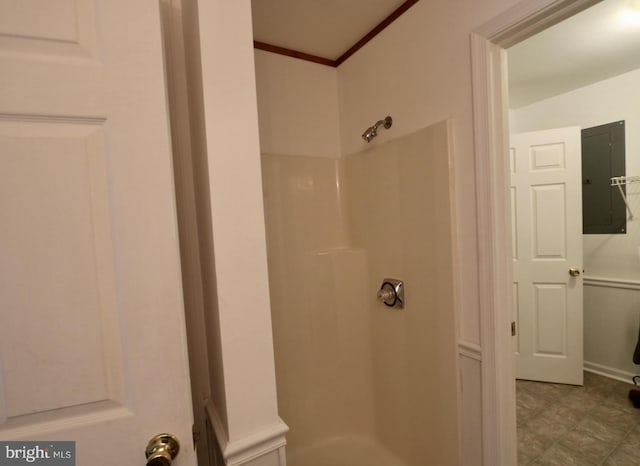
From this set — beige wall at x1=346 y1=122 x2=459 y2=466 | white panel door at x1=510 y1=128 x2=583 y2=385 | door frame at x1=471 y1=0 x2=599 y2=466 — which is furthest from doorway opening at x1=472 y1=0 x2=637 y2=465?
white panel door at x1=510 y1=128 x2=583 y2=385

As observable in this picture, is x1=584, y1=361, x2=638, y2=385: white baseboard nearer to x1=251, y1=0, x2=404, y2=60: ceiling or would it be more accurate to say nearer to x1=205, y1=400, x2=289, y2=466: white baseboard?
x1=205, y1=400, x2=289, y2=466: white baseboard

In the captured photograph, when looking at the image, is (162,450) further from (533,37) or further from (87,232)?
(533,37)

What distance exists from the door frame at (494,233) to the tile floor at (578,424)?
1.00 m

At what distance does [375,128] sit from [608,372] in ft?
9.60

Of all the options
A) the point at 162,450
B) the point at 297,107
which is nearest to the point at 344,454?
the point at 162,450

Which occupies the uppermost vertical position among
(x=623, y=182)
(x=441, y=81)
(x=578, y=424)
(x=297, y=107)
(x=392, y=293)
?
(x=297, y=107)

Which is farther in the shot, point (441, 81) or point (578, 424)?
point (578, 424)

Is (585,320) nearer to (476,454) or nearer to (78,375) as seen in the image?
(476,454)

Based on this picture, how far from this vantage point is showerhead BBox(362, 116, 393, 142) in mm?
1422

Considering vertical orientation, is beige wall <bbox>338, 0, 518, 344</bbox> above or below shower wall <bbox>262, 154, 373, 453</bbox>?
above

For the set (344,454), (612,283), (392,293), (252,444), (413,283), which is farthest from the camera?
(612,283)

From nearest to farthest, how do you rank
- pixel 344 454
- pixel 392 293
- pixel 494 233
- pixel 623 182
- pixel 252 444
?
1. pixel 252 444
2. pixel 494 233
3. pixel 392 293
4. pixel 344 454
5. pixel 623 182

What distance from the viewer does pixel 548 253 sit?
2312mm

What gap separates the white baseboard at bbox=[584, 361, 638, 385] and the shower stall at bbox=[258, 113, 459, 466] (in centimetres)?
218
